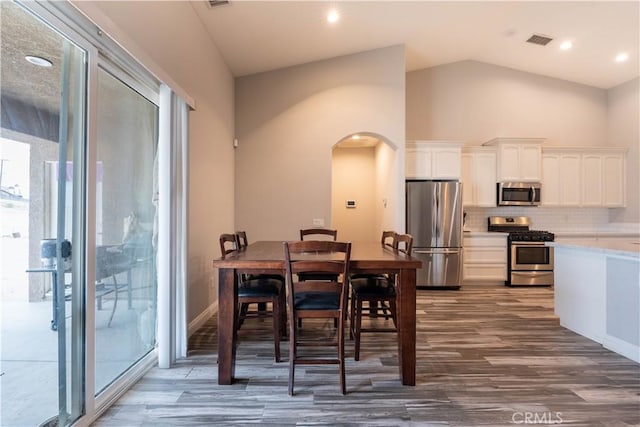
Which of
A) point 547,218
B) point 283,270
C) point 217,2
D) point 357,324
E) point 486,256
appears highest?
point 217,2

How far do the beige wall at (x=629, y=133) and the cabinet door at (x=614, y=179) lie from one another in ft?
0.30

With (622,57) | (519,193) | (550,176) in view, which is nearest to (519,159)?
(519,193)

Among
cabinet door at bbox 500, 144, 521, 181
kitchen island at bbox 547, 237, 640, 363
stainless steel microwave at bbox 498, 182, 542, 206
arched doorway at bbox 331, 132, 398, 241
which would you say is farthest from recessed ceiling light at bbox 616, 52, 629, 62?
arched doorway at bbox 331, 132, 398, 241

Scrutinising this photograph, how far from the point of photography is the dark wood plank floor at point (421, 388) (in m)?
1.85

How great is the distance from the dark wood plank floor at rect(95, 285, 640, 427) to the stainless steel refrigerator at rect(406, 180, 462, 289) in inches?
74.3

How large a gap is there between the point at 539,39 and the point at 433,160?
2302mm

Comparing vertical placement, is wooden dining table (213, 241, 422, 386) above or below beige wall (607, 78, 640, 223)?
below

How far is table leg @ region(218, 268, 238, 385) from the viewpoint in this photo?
2197 mm

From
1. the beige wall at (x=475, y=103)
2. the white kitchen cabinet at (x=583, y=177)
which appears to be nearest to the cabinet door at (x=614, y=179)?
the white kitchen cabinet at (x=583, y=177)

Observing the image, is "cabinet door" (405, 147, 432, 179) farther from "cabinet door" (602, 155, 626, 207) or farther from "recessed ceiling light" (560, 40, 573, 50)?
"cabinet door" (602, 155, 626, 207)

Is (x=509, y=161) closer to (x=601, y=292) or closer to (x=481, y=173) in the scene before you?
(x=481, y=173)

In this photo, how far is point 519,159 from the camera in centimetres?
539

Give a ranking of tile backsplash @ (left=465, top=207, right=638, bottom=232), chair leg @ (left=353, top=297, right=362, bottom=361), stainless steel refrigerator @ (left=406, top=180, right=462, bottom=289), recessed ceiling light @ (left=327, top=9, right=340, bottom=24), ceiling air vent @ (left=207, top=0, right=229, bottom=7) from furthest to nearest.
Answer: tile backsplash @ (left=465, top=207, right=638, bottom=232) < stainless steel refrigerator @ (left=406, top=180, right=462, bottom=289) < recessed ceiling light @ (left=327, top=9, right=340, bottom=24) < ceiling air vent @ (left=207, top=0, right=229, bottom=7) < chair leg @ (left=353, top=297, right=362, bottom=361)

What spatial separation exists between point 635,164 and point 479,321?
4.54 meters
